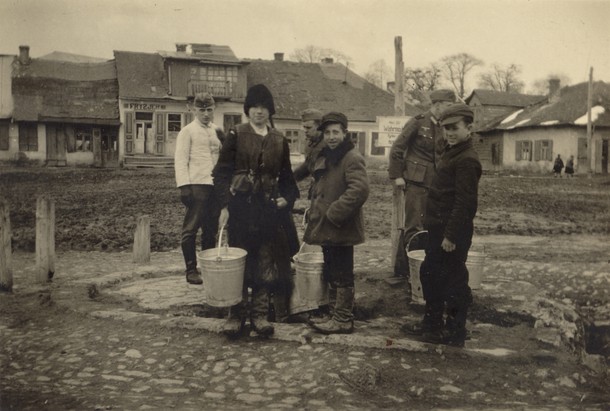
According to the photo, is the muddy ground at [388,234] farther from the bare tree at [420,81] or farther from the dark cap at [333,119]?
the bare tree at [420,81]

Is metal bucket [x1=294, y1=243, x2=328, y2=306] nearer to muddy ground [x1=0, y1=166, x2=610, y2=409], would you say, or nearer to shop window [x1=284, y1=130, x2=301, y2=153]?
muddy ground [x1=0, y1=166, x2=610, y2=409]

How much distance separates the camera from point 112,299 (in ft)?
17.7

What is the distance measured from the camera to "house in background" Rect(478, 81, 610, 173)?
28.2 meters

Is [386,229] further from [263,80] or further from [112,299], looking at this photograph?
[263,80]

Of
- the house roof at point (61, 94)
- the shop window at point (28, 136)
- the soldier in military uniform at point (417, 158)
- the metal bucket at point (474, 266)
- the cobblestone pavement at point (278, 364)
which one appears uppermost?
the house roof at point (61, 94)

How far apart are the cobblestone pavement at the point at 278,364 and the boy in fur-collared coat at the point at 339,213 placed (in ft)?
0.94

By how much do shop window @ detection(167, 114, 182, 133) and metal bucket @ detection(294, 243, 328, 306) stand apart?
18789mm

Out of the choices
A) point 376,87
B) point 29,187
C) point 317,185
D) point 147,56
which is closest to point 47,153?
point 147,56

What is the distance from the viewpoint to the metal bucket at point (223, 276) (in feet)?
13.3

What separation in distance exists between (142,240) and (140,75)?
1875 centimetres

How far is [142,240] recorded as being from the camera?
7121 millimetres

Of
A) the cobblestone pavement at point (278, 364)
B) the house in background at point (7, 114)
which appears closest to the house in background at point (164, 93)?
the house in background at point (7, 114)

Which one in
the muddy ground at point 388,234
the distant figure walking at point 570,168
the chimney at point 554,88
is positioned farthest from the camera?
the chimney at point 554,88

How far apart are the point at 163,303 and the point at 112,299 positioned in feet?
1.75
